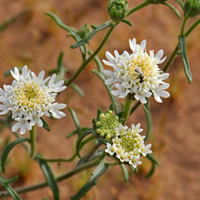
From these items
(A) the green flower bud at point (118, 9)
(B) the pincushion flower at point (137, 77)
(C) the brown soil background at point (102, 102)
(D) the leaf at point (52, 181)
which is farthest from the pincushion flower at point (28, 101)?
(C) the brown soil background at point (102, 102)

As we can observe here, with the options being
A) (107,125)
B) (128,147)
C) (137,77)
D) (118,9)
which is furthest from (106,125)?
(118,9)

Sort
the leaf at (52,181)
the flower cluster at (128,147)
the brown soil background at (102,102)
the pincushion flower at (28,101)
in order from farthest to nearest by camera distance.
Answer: the brown soil background at (102,102)
the leaf at (52,181)
the pincushion flower at (28,101)
the flower cluster at (128,147)

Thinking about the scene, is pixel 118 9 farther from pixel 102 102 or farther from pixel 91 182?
pixel 102 102

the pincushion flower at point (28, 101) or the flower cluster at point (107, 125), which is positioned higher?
the flower cluster at point (107, 125)

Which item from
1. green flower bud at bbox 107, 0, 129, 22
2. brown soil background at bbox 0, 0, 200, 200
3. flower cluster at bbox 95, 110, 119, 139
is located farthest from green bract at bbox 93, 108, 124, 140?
brown soil background at bbox 0, 0, 200, 200

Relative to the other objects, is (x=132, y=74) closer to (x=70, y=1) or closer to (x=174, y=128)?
(x=174, y=128)

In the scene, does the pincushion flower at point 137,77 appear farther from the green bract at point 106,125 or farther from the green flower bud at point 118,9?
the green flower bud at point 118,9

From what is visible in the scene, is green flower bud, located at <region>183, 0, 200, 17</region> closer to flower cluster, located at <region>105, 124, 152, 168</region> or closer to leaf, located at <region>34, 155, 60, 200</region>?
flower cluster, located at <region>105, 124, 152, 168</region>

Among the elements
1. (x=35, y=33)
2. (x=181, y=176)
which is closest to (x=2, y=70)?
(x=35, y=33)
